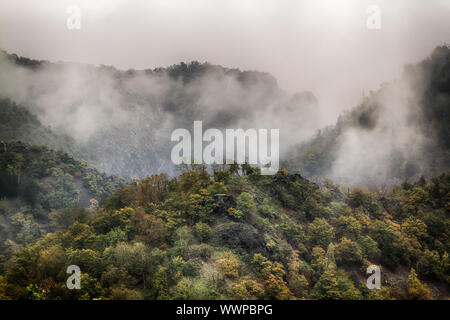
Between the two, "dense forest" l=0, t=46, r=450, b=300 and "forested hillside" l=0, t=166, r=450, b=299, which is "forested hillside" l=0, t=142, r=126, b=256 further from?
"forested hillside" l=0, t=166, r=450, b=299

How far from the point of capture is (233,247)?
155 ft

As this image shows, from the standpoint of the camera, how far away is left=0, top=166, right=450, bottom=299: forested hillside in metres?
38.0

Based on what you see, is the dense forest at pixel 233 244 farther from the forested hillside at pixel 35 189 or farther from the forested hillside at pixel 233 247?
the forested hillside at pixel 35 189

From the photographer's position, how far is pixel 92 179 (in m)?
145

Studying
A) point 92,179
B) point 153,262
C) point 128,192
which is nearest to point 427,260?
point 153,262

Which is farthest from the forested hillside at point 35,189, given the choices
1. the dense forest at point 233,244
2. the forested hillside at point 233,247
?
the forested hillside at point 233,247

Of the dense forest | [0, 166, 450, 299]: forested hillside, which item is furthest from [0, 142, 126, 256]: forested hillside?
[0, 166, 450, 299]: forested hillside

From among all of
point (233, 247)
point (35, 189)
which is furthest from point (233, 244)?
point (35, 189)

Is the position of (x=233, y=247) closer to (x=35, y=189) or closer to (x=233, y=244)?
(x=233, y=244)

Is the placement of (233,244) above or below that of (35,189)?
below

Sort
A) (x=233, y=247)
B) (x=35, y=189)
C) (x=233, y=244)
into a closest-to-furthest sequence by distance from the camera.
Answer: (x=233, y=247) < (x=233, y=244) < (x=35, y=189)

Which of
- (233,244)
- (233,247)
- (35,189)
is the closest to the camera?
(233,247)

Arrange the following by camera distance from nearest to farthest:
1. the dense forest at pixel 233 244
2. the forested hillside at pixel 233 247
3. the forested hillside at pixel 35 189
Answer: the forested hillside at pixel 233 247, the dense forest at pixel 233 244, the forested hillside at pixel 35 189

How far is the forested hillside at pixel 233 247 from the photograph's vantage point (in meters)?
38.0
